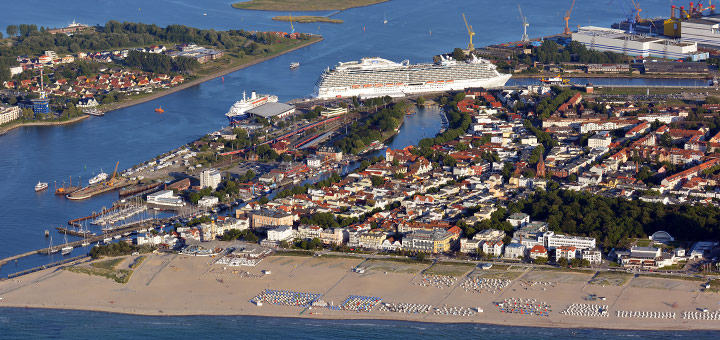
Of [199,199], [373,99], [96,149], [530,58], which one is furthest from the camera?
[530,58]

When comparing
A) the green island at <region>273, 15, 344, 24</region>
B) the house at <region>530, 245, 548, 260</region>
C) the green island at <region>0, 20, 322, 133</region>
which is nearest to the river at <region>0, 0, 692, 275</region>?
the green island at <region>273, 15, 344, 24</region>

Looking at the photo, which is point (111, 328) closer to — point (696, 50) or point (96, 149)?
point (96, 149)

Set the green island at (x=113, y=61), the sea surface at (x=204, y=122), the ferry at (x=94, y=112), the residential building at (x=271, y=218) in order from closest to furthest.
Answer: the sea surface at (x=204, y=122) < the residential building at (x=271, y=218) < the ferry at (x=94, y=112) < the green island at (x=113, y=61)

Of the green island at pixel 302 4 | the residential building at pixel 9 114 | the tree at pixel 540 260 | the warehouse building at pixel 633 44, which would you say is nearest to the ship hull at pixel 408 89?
the warehouse building at pixel 633 44

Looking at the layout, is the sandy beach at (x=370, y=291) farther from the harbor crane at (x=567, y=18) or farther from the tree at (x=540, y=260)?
the harbor crane at (x=567, y=18)

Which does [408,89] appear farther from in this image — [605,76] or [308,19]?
[308,19]

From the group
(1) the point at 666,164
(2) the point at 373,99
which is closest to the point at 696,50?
(2) the point at 373,99
